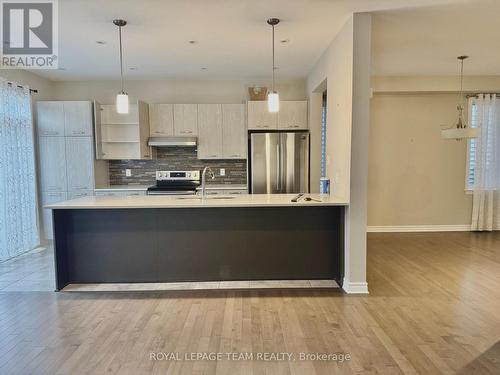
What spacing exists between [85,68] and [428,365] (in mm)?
5518

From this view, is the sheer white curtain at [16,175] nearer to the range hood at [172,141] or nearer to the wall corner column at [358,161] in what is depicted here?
the range hood at [172,141]

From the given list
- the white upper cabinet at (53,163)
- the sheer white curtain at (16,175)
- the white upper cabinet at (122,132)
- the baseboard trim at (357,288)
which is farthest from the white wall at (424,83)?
the sheer white curtain at (16,175)

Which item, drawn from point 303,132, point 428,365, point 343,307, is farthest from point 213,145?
point 428,365

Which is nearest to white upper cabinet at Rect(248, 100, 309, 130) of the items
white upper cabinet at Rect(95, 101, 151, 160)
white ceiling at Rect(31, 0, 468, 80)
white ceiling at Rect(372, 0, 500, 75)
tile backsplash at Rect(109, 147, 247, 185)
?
white ceiling at Rect(31, 0, 468, 80)

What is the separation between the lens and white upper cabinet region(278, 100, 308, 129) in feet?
18.4

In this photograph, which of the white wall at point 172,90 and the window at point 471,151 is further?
the window at point 471,151

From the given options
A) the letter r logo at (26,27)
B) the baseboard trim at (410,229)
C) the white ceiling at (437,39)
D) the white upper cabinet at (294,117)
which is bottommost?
the baseboard trim at (410,229)

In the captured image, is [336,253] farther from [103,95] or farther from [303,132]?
[103,95]

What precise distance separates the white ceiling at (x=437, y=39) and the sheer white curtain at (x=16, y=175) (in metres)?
4.76

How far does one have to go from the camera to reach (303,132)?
553 cm

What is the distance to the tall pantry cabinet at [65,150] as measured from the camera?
5.40m

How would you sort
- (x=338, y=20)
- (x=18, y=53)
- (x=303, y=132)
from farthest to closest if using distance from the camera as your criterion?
(x=303, y=132), (x=18, y=53), (x=338, y=20)

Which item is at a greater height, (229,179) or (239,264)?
(229,179)

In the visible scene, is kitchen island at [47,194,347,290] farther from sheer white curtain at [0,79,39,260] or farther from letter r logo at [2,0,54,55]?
letter r logo at [2,0,54,55]
